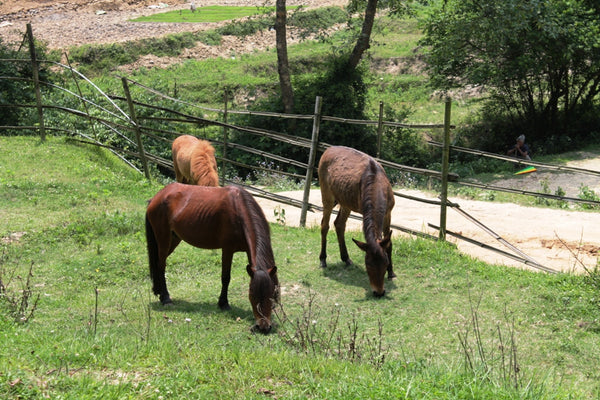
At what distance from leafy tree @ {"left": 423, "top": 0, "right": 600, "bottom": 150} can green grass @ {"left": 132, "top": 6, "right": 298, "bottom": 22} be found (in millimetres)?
15104

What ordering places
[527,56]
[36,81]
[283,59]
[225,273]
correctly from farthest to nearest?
[283,59] → [527,56] → [36,81] → [225,273]

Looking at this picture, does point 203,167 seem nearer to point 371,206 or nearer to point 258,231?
point 371,206

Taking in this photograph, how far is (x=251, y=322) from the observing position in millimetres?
5887

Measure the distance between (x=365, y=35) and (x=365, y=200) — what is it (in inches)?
454

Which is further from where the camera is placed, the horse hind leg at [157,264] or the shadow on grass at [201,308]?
the horse hind leg at [157,264]

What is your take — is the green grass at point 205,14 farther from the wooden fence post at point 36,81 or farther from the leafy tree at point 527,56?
the wooden fence post at point 36,81

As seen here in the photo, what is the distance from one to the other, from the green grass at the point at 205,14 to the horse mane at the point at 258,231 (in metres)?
26.3

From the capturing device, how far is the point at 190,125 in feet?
58.7

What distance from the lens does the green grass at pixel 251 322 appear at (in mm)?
3963

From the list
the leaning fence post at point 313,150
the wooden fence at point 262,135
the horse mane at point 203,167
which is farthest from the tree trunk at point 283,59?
the horse mane at point 203,167

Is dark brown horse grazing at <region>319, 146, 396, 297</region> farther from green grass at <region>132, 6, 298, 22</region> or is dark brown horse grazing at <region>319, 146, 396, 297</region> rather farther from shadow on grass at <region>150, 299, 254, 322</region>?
green grass at <region>132, 6, 298, 22</region>

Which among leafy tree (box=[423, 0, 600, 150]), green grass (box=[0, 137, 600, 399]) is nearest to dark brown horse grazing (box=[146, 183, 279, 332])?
green grass (box=[0, 137, 600, 399])

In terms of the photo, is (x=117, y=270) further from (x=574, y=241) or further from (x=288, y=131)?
(x=288, y=131)

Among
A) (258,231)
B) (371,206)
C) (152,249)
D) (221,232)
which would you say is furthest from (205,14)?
(258,231)
